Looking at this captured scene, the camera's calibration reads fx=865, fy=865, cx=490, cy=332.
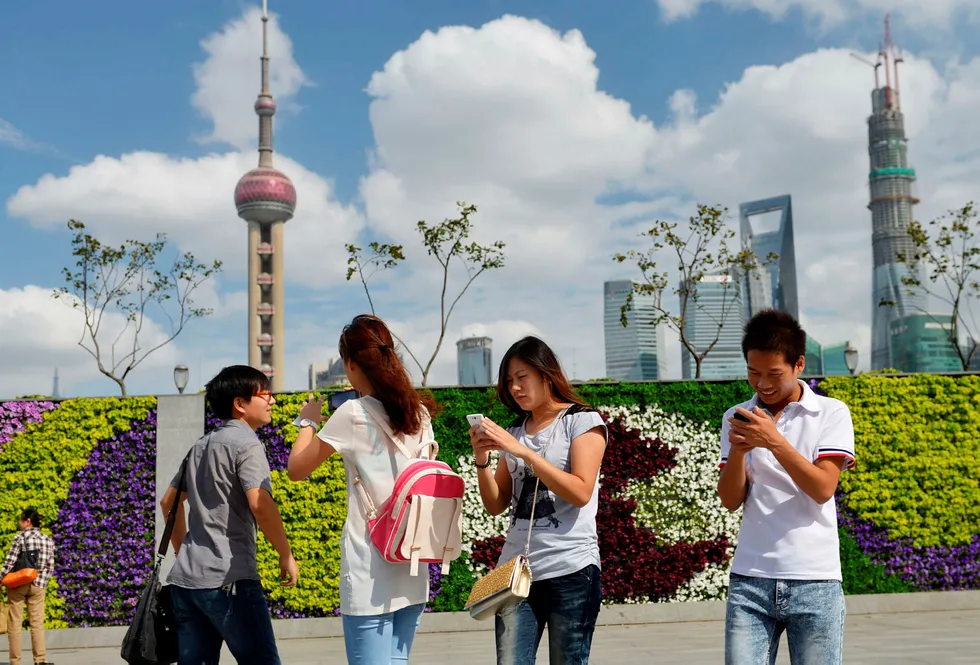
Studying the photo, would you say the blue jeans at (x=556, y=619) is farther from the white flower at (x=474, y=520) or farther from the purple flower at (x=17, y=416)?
the purple flower at (x=17, y=416)

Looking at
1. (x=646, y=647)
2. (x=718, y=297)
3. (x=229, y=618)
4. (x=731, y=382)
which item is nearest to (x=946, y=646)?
(x=646, y=647)

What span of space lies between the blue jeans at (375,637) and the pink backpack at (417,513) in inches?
6.9

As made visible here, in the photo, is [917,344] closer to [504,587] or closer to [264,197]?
[264,197]

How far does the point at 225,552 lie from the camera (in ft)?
10.4

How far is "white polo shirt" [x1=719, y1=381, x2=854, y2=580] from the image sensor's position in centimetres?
256

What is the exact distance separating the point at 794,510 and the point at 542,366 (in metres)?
0.93

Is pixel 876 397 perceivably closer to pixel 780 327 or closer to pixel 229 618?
pixel 780 327

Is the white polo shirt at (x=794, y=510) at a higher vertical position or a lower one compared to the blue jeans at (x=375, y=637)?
higher

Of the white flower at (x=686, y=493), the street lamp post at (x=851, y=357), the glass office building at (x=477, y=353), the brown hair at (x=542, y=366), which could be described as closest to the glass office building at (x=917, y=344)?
the glass office building at (x=477, y=353)

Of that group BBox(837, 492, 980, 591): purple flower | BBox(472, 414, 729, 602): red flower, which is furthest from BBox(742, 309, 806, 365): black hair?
BBox(837, 492, 980, 591): purple flower

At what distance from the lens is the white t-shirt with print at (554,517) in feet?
9.14

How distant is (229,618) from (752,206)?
7840 inches

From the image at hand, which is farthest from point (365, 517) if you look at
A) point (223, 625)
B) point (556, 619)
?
point (223, 625)

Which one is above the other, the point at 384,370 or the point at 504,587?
the point at 384,370
